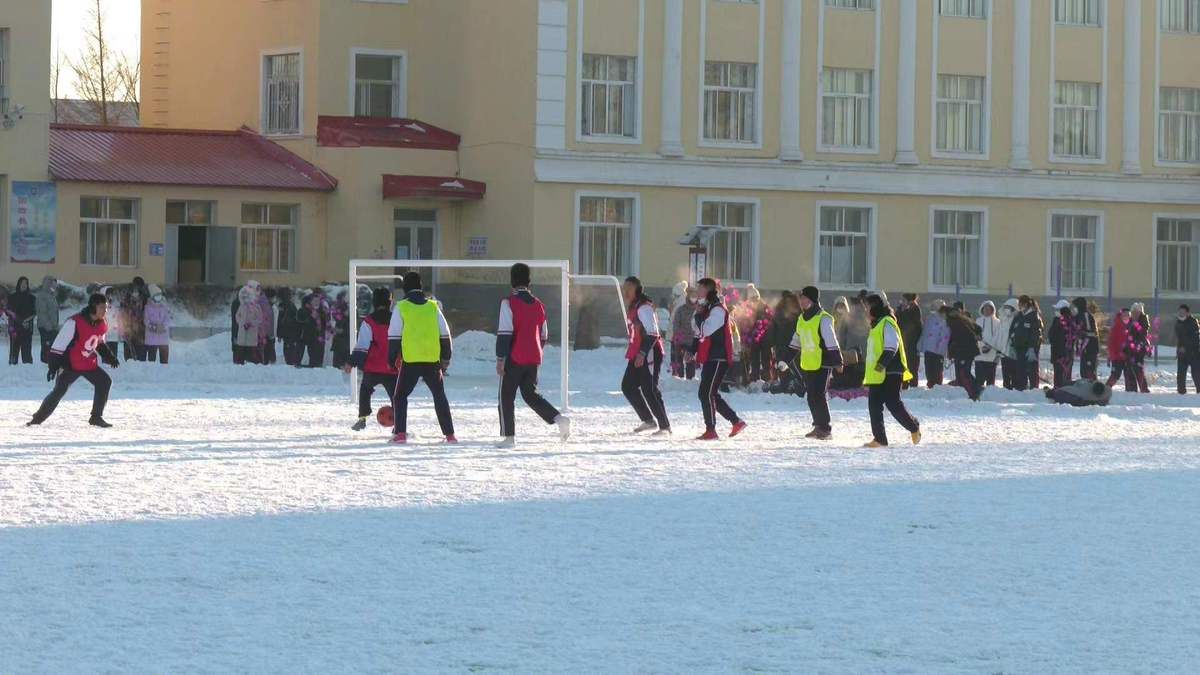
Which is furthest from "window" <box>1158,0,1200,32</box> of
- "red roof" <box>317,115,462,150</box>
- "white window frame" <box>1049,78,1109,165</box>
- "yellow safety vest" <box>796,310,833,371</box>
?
"yellow safety vest" <box>796,310,833,371</box>

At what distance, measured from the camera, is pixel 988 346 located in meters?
31.9

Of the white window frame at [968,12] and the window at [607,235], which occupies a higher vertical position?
the white window frame at [968,12]

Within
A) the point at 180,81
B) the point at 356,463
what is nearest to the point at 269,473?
the point at 356,463

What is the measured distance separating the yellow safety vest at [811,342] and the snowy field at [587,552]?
2.77ft

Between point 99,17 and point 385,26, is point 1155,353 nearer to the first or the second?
point 385,26

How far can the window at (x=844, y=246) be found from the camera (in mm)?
49594

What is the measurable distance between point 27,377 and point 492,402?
269 inches

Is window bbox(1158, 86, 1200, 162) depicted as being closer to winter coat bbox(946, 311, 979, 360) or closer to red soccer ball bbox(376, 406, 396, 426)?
winter coat bbox(946, 311, 979, 360)

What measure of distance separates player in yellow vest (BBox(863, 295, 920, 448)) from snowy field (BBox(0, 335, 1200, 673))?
453 millimetres

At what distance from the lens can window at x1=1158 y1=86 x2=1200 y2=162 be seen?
5212 cm

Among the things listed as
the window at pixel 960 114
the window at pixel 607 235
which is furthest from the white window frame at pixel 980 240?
the window at pixel 607 235

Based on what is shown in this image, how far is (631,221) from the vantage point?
47.7m

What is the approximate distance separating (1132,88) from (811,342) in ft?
107

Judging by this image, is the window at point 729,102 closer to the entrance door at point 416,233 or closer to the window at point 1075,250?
the entrance door at point 416,233
